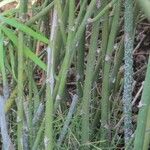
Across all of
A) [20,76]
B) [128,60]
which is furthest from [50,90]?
[128,60]

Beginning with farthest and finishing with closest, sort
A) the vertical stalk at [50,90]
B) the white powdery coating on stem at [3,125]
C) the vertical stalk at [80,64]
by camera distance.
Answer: the vertical stalk at [80,64]
the white powdery coating on stem at [3,125]
the vertical stalk at [50,90]

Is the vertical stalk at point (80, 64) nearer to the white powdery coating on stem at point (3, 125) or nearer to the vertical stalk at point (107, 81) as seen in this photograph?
the vertical stalk at point (107, 81)

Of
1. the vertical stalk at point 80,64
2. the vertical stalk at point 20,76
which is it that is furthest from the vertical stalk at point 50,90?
the vertical stalk at point 80,64

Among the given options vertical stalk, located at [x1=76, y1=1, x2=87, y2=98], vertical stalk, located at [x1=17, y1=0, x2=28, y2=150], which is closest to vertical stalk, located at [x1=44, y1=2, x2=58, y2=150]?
vertical stalk, located at [x1=17, y1=0, x2=28, y2=150]

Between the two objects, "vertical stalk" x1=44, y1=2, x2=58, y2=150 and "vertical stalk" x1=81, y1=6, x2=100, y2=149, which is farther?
"vertical stalk" x1=81, y1=6, x2=100, y2=149

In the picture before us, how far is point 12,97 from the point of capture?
1.08 meters

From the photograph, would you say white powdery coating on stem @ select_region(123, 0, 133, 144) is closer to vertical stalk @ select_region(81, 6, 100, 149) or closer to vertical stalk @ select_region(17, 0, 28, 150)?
vertical stalk @ select_region(81, 6, 100, 149)

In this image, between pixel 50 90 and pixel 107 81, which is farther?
pixel 107 81

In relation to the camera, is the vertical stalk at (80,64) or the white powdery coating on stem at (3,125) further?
the vertical stalk at (80,64)

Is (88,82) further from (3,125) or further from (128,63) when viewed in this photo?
(3,125)

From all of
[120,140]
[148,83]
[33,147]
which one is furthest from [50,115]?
[120,140]

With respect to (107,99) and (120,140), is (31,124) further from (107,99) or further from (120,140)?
(120,140)

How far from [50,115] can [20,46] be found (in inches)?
7.4

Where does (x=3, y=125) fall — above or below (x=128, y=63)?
below
